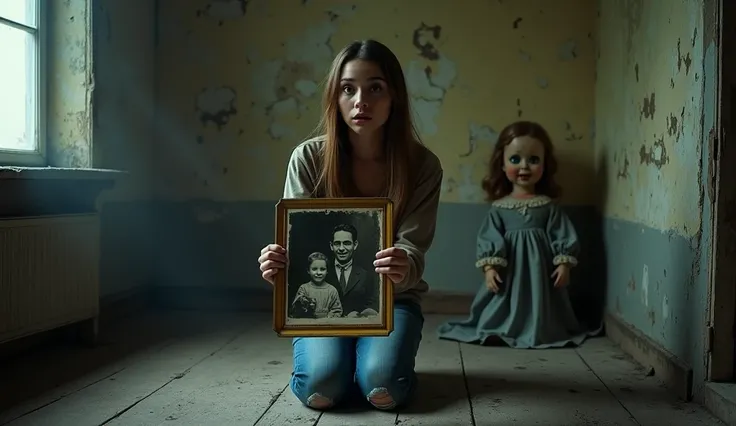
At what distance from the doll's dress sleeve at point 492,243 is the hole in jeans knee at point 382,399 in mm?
1161

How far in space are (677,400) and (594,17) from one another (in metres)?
1.92

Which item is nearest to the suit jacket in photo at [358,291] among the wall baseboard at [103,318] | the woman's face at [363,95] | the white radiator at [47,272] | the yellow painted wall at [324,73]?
the woman's face at [363,95]

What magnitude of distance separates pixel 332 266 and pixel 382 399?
0.39 m

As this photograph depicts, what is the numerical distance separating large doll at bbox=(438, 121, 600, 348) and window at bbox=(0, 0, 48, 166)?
Answer: 1.79m

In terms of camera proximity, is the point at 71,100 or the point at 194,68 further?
the point at 194,68

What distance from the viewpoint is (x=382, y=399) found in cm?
199

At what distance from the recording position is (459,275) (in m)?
3.51

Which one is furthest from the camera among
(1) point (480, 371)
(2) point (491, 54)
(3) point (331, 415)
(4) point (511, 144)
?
A: (2) point (491, 54)

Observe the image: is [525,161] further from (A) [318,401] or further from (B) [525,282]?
(A) [318,401]

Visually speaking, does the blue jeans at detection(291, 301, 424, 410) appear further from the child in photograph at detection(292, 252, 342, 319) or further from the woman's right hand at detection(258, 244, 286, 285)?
the woman's right hand at detection(258, 244, 286, 285)

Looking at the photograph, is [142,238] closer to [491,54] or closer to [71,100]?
[71,100]

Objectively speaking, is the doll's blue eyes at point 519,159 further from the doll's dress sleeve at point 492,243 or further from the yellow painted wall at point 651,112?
the yellow painted wall at point 651,112

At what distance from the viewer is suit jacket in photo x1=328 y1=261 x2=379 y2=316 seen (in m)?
1.91

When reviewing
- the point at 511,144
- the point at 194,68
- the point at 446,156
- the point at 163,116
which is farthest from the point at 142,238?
the point at 511,144
